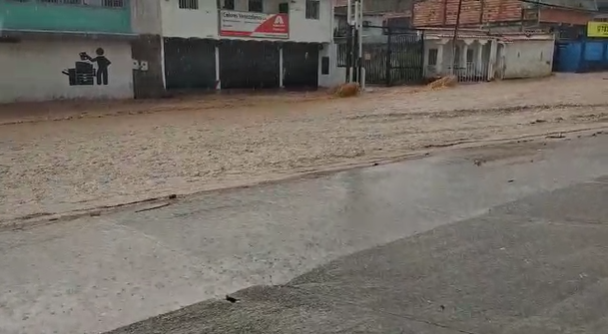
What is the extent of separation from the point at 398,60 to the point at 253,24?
32.9ft

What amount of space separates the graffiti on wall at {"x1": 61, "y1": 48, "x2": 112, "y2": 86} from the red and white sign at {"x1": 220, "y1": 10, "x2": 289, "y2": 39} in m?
6.23

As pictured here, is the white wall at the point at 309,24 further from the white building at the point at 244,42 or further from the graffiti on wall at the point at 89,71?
the graffiti on wall at the point at 89,71

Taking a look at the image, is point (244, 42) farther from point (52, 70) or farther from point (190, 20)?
point (52, 70)

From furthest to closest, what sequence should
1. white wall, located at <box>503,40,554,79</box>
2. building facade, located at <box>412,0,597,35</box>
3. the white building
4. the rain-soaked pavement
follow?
1. building facade, located at <box>412,0,597,35</box>
2. white wall, located at <box>503,40,554,79</box>
3. the white building
4. the rain-soaked pavement

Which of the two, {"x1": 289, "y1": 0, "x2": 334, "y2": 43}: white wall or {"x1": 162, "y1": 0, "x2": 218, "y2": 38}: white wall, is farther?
{"x1": 289, "y1": 0, "x2": 334, "y2": 43}: white wall

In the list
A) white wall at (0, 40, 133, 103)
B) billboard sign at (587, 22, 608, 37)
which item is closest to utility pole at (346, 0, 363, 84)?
white wall at (0, 40, 133, 103)

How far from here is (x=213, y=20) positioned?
29.9m

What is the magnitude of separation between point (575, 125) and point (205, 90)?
778 inches

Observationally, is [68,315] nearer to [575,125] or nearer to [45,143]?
[45,143]

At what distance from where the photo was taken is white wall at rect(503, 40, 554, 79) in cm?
3762

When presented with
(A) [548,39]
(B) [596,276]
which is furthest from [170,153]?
(A) [548,39]

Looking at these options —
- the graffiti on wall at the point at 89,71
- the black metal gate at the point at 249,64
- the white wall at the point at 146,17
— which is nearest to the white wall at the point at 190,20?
the white wall at the point at 146,17

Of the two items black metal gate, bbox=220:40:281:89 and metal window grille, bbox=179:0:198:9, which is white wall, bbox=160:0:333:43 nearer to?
metal window grille, bbox=179:0:198:9

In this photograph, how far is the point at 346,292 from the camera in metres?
4.27
